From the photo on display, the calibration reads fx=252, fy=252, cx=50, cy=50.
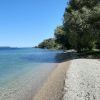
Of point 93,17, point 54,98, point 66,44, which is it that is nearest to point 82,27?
point 93,17

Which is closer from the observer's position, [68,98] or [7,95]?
[68,98]

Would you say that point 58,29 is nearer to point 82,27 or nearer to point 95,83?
point 82,27

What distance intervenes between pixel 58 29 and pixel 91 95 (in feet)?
266

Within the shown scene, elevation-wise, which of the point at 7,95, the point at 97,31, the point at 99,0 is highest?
the point at 99,0

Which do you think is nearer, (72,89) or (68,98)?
(68,98)

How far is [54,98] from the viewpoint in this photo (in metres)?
14.1

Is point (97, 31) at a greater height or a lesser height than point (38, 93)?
greater

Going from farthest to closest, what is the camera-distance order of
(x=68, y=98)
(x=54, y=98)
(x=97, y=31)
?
1. (x=97, y=31)
2. (x=54, y=98)
3. (x=68, y=98)

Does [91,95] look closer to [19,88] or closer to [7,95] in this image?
[7,95]

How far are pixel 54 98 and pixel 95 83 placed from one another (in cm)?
343

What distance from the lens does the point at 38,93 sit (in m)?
16.1

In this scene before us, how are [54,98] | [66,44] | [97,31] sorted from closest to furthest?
[54,98] → [97,31] → [66,44]

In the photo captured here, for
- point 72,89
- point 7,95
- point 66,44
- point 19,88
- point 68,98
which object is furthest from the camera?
point 66,44

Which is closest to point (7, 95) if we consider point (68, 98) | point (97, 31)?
point (68, 98)
